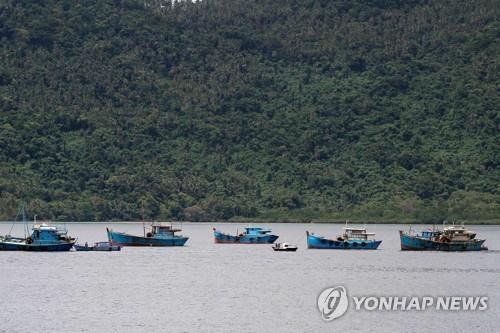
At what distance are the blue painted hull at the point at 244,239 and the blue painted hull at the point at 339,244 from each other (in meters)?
14.0

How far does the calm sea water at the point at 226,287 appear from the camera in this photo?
82.9m

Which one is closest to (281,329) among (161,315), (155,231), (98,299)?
(161,315)

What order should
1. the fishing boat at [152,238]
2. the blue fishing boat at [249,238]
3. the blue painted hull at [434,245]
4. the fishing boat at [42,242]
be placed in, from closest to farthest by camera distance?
the fishing boat at [42,242]
the blue painted hull at [434,245]
the fishing boat at [152,238]
the blue fishing boat at [249,238]

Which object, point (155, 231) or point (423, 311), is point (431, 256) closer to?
point (155, 231)

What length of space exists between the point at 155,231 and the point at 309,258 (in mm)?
24833

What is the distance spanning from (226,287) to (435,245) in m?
44.9

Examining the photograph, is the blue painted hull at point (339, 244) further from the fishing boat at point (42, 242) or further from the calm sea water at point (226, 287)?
the fishing boat at point (42, 242)

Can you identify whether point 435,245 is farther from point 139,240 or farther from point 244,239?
point 139,240

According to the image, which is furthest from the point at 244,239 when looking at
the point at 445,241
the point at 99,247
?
the point at 445,241

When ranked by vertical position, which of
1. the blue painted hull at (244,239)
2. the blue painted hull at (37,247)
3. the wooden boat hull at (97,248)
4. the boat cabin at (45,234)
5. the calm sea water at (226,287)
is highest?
the boat cabin at (45,234)

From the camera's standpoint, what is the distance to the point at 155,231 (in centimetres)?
15475

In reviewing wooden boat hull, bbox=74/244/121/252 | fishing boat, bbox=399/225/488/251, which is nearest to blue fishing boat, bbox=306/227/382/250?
fishing boat, bbox=399/225/488/251

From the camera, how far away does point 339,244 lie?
14862 centimetres

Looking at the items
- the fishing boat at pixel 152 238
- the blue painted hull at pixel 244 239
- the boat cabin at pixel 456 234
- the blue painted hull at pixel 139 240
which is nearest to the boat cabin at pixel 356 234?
the boat cabin at pixel 456 234
